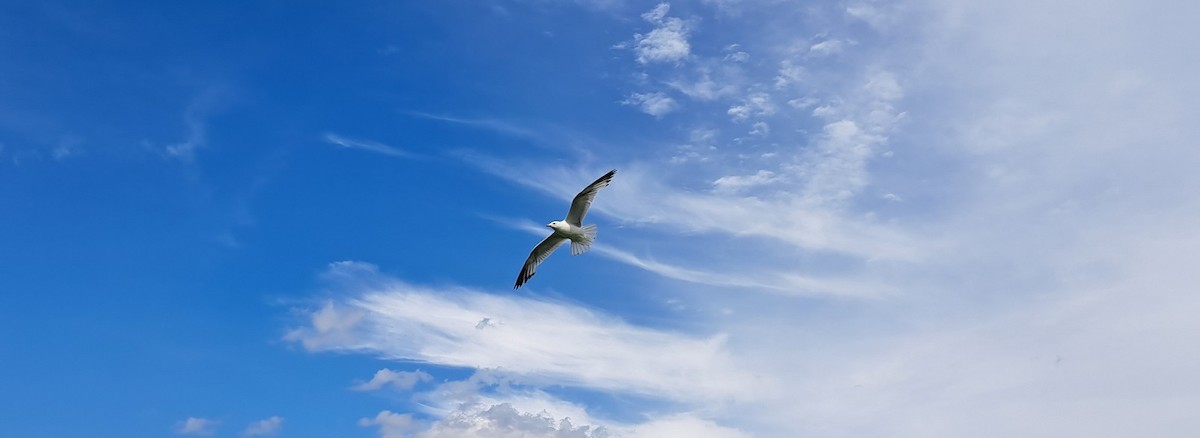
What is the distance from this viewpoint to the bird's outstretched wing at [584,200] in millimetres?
62094

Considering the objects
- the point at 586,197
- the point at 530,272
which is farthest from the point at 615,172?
the point at 530,272

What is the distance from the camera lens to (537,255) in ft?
224

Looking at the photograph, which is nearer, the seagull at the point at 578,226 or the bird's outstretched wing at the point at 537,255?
the seagull at the point at 578,226

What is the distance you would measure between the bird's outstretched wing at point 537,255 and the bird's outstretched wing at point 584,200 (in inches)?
103

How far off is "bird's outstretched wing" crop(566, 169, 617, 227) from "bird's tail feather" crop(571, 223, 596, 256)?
0.86 metres

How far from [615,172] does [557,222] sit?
4.87 meters

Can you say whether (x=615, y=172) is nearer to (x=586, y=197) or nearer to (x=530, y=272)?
(x=586, y=197)

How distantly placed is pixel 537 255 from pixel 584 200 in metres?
7.07

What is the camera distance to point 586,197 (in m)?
62.7

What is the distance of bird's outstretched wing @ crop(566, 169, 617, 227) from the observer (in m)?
62.1

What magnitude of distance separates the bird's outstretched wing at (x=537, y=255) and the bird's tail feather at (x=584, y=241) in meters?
1.65

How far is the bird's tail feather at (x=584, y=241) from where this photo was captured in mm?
63219

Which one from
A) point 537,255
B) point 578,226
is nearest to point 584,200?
point 578,226

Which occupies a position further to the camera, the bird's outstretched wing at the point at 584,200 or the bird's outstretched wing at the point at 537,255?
the bird's outstretched wing at the point at 537,255
